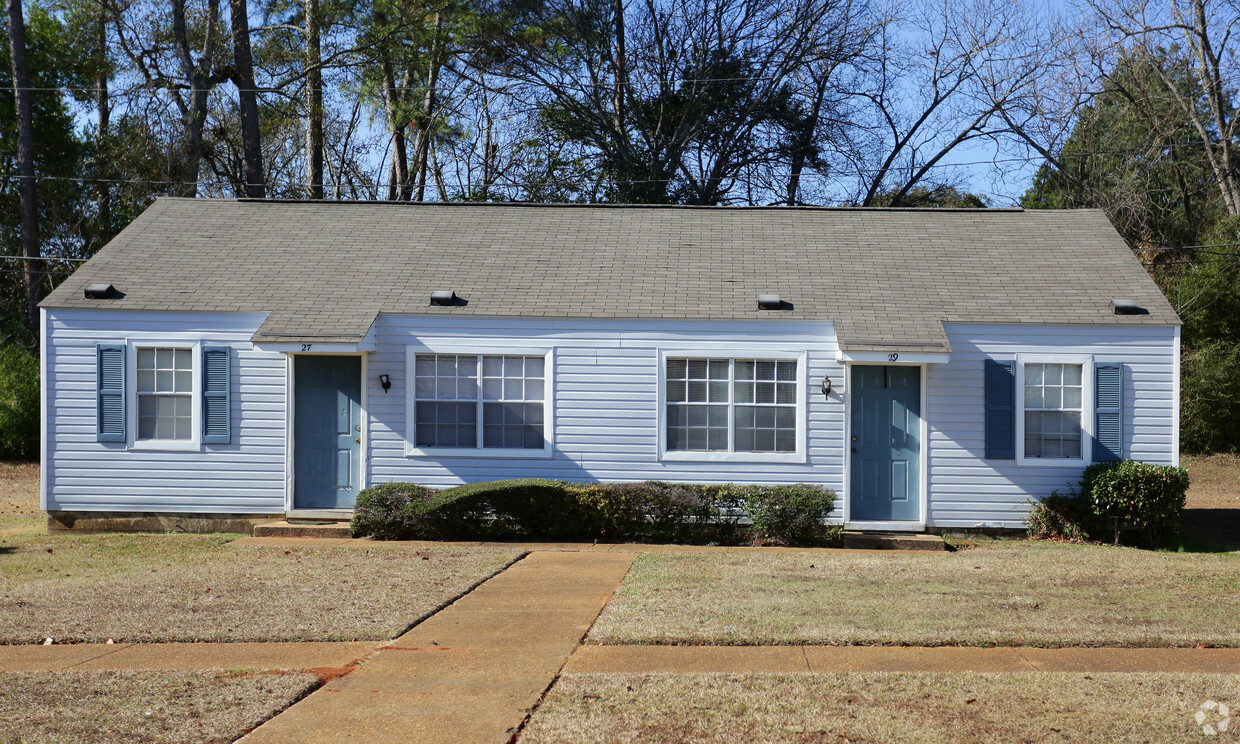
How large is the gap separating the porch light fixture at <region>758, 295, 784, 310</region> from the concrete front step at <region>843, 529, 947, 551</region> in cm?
312

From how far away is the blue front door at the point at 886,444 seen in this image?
1356 centimetres

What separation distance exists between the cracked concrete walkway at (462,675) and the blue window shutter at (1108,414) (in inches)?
292

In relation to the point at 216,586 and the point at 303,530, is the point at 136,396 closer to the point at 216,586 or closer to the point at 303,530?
the point at 303,530

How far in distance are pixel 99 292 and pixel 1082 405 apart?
13.2m

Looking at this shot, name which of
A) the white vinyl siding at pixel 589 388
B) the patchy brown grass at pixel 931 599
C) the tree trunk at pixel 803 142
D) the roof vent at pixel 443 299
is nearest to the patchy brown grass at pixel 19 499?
the white vinyl siding at pixel 589 388

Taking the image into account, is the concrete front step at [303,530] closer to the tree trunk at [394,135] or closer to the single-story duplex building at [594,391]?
the single-story duplex building at [594,391]

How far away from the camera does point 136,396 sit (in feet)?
45.2

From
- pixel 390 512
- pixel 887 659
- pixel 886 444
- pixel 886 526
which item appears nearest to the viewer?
pixel 887 659

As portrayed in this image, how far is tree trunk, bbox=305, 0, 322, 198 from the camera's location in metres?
27.4

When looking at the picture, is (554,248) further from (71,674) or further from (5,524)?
(71,674)

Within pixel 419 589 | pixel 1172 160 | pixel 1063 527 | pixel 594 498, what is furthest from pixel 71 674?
pixel 1172 160

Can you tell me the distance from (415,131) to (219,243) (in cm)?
1391

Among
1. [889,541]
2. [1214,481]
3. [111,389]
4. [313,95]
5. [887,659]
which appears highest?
[313,95]

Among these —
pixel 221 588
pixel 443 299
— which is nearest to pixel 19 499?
pixel 443 299
